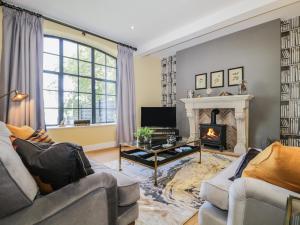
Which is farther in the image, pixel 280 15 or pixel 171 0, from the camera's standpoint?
pixel 280 15

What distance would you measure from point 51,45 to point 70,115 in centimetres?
164

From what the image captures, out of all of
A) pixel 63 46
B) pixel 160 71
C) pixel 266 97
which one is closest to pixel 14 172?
pixel 63 46

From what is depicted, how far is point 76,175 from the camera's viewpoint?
1.06 meters

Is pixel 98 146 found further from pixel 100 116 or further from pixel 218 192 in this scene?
pixel 218 192

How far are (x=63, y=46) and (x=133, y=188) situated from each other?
13.2 ft

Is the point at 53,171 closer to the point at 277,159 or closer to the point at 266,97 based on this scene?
the point at 277,159

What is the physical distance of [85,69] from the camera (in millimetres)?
4566

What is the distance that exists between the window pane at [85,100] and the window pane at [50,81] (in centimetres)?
62

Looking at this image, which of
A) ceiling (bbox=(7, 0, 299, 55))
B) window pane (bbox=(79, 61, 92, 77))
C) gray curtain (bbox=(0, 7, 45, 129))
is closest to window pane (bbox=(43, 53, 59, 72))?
gray curtain (bbox=(0, 7, 45, 129))

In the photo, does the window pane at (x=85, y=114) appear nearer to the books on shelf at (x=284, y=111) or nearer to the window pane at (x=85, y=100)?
the window pane at (x=85, y=100)

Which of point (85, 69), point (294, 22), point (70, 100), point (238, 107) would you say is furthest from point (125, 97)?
point (294, 22)

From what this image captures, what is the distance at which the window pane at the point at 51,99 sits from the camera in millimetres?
3936

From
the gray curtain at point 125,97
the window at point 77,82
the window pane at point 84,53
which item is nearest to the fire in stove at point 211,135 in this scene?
the gray curtain at point 125,97

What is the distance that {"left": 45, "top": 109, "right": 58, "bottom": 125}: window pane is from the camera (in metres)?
3.94
